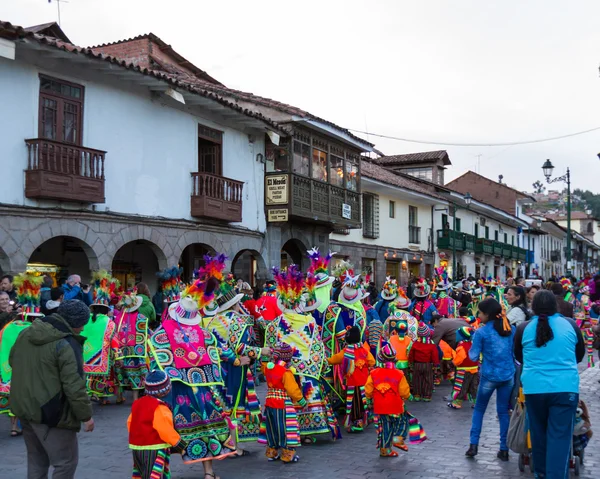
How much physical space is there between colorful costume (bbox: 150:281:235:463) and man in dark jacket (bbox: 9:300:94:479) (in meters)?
1.21

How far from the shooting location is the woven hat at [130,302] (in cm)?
998

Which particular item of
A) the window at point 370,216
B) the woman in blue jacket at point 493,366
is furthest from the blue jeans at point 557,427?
the window at point 370,216

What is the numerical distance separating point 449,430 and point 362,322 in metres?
1.71

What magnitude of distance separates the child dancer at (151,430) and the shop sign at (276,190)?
1483 centimetres

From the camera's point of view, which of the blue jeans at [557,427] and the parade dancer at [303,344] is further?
the parade dancer at [303,344]

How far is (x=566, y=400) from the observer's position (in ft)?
17.5

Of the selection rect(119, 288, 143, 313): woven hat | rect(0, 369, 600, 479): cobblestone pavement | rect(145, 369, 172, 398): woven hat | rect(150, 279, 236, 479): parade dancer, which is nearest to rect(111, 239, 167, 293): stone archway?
rect(119, 288, 143, 313): woven hat

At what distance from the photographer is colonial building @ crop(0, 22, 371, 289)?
1271 cm

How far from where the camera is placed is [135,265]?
18234 millimetres

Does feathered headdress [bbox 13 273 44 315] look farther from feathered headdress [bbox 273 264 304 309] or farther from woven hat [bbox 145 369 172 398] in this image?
woven hat [bbox 145 369 172 398]

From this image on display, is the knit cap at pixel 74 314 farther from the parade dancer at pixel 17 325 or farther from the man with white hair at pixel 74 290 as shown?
the man with white hair at pixel 74 290

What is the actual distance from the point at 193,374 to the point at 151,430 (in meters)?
0.95

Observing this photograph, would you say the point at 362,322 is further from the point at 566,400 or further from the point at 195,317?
the point at 566,400

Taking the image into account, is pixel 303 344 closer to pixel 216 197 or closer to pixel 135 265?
pixel 216 197
